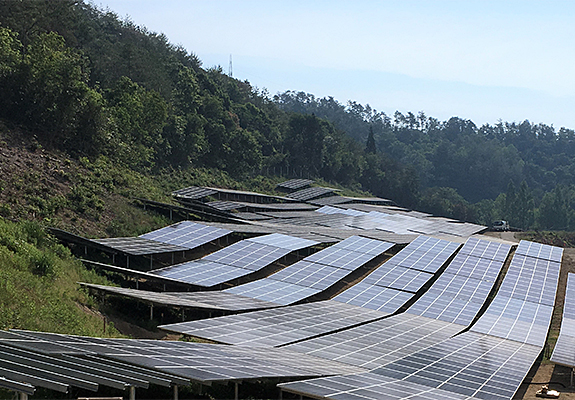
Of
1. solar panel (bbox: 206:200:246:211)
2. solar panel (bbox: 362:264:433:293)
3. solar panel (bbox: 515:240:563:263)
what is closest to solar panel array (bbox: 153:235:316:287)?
solar panel (bbox: 362:264:433:293)

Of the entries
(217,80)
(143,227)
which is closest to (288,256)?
(143,227)

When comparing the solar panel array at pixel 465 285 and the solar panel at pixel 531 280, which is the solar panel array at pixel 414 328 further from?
the solar panel at pixel 531 280

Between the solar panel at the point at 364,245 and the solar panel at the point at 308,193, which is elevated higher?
the solar panel at the point at 308,193

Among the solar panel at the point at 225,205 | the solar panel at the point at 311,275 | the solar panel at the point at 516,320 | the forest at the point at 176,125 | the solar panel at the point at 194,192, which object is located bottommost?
the solar panel at the point at 516,320

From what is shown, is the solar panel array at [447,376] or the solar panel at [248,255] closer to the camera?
the solar panel array at [447,376]

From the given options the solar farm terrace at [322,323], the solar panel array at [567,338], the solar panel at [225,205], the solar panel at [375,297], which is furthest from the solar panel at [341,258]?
the solar panel at [225,205]

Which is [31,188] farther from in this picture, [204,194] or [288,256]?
[204,194]

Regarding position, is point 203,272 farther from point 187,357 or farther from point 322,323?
point 187,357

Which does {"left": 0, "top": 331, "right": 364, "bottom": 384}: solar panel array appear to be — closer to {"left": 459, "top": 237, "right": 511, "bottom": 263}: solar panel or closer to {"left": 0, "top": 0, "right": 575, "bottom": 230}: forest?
{"left": 459, "top": 237, "right": 511, "bottom": 263}: solar panel
